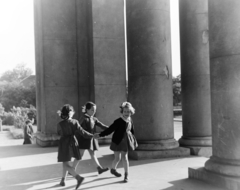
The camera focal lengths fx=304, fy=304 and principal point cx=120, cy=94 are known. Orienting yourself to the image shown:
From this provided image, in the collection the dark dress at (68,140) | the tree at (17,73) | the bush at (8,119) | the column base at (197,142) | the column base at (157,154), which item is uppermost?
the tree at (17,73)

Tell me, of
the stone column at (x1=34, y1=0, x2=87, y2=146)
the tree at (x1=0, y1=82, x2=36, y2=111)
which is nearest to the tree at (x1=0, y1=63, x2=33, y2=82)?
the tree at (x1=0, y1=82, x2=36, y2=111)

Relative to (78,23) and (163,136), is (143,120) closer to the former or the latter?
(163,136)

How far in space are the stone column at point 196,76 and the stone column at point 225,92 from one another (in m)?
4.61

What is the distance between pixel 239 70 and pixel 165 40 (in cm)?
434

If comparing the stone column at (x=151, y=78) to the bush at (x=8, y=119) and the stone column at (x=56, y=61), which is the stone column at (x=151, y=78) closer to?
the stone column at (x=56, y=61)

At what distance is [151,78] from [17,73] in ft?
411

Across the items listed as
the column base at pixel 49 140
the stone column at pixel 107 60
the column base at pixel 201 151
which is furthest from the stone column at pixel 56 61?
the column base at pixel 201 151

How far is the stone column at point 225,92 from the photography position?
6.03m

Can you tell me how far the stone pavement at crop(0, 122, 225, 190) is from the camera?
6.61 m

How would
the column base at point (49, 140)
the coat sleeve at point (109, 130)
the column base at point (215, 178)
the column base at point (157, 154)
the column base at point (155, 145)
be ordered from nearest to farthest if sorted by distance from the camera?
the column base at point (215, 178) < the coat sleeve at point (109, 130) < the column base at point (157, 154) < the column base at point (155, 145) < the column base at point (49, 140)

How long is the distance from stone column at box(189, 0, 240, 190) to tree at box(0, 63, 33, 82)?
124m

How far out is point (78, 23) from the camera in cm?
1427

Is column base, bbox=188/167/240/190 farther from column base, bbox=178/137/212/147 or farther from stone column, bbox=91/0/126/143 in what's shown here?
stone column, bbox=91/0/126/143

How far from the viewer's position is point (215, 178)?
626 centimetres
